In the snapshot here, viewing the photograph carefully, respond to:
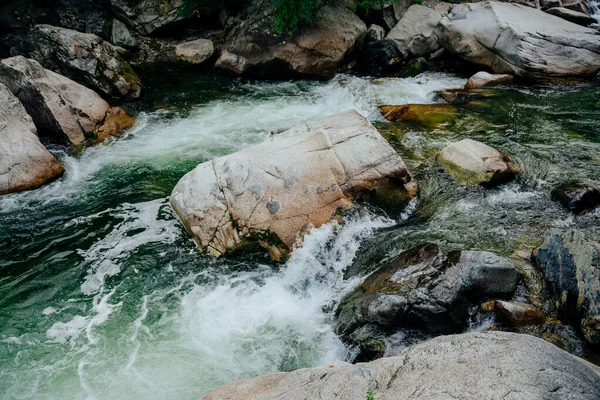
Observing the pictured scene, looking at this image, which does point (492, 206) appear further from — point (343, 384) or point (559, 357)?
point (343, 384)

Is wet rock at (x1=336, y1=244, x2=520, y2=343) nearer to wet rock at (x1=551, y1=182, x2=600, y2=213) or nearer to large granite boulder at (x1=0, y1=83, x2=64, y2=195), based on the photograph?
wet rock at (x1=551, y1=182, x2=600, y2=213)

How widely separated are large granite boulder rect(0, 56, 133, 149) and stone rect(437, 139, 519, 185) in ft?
25.6

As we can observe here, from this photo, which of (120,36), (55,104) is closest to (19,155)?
(55,104)

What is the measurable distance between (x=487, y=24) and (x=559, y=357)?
11.7 metres

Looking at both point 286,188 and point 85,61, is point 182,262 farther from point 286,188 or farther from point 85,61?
point 85,61

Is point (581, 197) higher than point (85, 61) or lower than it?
lower

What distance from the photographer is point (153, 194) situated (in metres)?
8.45

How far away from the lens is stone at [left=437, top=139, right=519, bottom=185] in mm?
7171

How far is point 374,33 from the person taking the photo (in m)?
14.7

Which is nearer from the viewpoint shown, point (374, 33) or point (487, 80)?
point (487, 80)

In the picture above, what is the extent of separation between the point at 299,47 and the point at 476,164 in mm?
7979

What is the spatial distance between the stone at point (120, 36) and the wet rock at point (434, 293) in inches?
529

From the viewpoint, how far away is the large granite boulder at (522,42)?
37.7 ft

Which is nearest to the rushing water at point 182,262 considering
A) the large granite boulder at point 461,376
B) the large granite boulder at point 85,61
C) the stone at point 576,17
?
the large granite boulder at point 461,376
